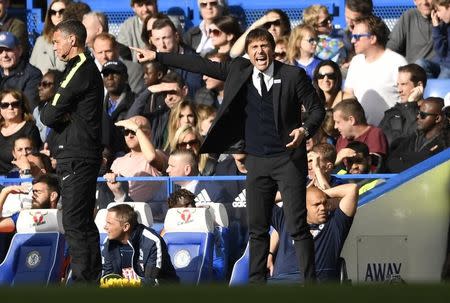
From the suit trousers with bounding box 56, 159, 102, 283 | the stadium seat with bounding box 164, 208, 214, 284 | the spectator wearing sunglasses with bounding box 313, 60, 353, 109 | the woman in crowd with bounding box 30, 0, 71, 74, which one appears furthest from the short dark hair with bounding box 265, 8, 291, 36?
the suit trousers with bounding box 56, 159, 102, 283

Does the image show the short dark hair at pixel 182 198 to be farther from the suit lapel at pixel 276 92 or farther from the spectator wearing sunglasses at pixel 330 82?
the spectator wearing sunglasses at pixel 330 82

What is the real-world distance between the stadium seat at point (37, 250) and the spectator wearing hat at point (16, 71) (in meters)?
3.75

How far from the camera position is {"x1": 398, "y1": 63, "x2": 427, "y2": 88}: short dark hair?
1112 centimetres

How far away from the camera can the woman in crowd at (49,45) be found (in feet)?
45.7

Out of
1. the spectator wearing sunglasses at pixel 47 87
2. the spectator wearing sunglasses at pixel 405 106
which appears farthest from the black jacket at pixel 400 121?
the spectator wearing sunglasses at pixel 47 87

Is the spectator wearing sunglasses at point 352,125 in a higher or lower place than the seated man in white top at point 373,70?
lower

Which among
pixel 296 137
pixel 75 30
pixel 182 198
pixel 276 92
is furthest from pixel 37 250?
pixel 296 137

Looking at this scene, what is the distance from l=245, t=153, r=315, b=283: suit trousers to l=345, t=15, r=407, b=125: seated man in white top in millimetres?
3966

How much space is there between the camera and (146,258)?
8.84 meters

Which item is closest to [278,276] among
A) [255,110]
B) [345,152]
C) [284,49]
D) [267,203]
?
[267,203]

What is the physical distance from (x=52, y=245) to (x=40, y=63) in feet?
16.1

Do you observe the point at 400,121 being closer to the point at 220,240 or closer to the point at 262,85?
the point at 220,240

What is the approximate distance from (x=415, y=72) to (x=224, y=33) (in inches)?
104

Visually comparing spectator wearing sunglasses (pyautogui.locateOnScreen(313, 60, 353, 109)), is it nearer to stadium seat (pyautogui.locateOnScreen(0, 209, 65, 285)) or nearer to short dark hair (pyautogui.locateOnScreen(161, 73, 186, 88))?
short dark hair (pyautogui.locateOnScreen(161, 73, 186, 88))
